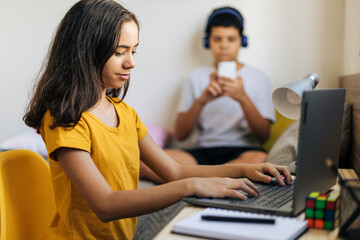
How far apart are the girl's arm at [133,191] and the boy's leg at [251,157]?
1.12 m

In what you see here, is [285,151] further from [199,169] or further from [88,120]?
[88,120]

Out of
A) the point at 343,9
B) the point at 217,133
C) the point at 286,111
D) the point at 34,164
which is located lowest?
the point at 217,133

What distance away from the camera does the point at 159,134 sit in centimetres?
235

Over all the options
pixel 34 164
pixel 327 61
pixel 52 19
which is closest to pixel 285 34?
pixel 327 61

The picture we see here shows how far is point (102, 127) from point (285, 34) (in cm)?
157

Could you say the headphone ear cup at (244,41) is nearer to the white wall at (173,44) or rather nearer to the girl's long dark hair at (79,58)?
the white wall at (173,44)

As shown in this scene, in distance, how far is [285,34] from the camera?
2324 mm

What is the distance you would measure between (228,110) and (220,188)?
1.48 m

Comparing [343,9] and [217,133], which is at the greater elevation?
[343,9]

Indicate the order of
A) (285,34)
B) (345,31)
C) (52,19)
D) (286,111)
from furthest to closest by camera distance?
(52,19), (285,34), (345,31), (286,111)

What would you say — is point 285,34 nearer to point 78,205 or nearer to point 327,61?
point 327,61

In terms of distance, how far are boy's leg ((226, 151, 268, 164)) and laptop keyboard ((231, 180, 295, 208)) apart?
3.23 ft

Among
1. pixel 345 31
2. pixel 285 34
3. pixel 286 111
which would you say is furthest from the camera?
pixel 285 34

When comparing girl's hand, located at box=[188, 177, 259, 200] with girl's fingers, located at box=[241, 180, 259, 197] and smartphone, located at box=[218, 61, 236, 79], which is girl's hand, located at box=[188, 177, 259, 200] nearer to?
girl's fingers, located at box=[241, 180, 259, 197]
